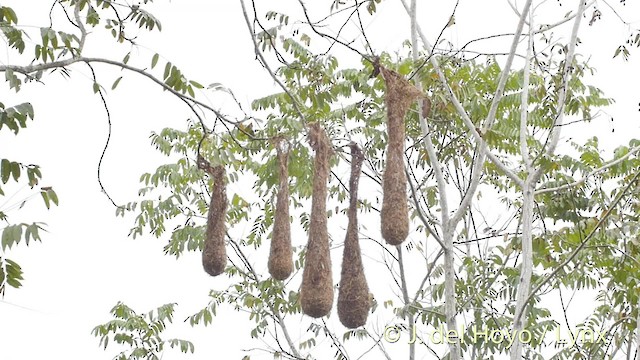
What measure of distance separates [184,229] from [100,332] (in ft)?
3.57

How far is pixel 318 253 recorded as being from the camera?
10.7 ft

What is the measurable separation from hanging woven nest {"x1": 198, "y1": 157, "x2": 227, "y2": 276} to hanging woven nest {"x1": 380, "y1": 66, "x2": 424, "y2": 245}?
67 centimetres

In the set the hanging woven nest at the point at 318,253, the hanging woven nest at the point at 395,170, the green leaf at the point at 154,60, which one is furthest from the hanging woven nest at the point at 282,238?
the green leaf at the point at 154,60

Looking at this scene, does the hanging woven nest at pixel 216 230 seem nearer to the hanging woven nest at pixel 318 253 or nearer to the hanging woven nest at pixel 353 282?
the hanging woven nest at pixel 318 253

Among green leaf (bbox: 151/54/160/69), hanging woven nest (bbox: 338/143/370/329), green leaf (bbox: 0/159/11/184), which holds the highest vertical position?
green leaf (bbox: 151/54/160/69)

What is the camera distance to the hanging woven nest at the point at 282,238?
336cm

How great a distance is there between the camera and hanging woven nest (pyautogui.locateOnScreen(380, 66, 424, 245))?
3.31 m

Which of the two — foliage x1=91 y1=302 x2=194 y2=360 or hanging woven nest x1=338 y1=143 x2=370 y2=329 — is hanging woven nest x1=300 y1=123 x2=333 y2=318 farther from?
foliage x1=91 y1=302 x2=194 y2=360

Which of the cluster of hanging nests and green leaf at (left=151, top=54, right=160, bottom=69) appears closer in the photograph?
the cluster of hanging nests

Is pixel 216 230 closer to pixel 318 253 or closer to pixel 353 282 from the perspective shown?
pixel 318 253

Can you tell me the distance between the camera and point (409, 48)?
7.31 meters

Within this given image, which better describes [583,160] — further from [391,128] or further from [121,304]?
[121,304]
